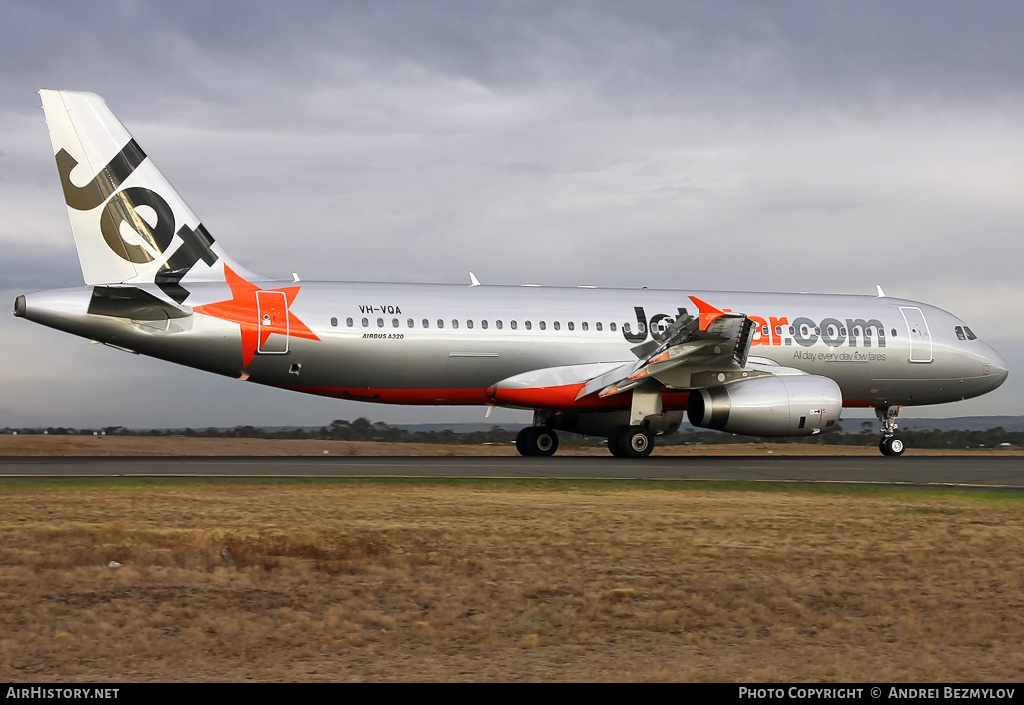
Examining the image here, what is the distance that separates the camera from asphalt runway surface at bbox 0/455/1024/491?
59.4 ft

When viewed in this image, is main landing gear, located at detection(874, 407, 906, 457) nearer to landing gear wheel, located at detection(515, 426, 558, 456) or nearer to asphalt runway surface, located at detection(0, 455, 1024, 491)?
asphalt runway surface, located at detection(0, 455, 1024, 491)

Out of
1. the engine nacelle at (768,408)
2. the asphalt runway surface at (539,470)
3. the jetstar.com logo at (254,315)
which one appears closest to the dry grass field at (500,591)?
→ the asphalt runway surface at (539,470)

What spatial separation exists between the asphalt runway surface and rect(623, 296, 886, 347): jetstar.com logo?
13.5 ft

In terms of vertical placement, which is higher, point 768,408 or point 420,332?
point 420,332

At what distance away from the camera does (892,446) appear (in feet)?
95.8

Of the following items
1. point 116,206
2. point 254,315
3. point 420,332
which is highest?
point 116,206

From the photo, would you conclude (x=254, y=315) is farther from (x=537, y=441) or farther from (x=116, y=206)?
(x=537, y=441)

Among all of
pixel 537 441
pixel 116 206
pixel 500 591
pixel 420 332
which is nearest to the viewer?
pixel 500 591

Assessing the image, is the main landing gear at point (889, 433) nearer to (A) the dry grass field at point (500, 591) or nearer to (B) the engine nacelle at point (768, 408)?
(B) the engine nacelle at point (768, 408)

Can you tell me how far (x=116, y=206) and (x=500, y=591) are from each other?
690 inches

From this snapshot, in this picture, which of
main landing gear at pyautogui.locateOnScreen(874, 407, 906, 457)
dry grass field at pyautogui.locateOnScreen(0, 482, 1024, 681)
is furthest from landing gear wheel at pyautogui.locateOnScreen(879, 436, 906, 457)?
dry grass field at pyautogui.locateOnScreen(0, 482, 1024, 681)

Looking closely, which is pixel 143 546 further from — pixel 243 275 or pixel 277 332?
pixel 243 275

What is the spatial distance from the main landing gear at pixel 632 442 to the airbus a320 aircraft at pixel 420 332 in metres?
0.05

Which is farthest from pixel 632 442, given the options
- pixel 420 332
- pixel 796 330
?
pixel 796 330
